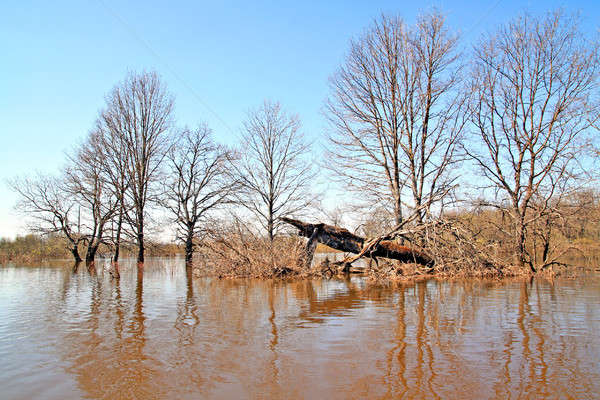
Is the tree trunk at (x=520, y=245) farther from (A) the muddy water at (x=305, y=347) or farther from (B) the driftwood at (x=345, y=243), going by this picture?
(A) the muddy water at (x=305, y=347)

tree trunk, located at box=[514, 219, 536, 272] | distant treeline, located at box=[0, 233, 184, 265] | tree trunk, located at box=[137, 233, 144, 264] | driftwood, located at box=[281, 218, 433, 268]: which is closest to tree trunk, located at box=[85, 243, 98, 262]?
distant treeline, located at box=[0, 233, 184, 265]

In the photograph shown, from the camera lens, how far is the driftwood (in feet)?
52.3

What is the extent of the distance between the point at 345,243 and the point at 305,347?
438 inches

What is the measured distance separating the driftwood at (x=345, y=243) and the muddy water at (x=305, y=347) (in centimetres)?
552

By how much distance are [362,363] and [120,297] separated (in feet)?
27.1

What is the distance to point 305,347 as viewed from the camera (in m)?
5.66

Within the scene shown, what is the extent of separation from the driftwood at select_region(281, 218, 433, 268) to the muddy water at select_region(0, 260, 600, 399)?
5.52 metres

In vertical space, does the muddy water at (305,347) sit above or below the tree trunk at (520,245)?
below

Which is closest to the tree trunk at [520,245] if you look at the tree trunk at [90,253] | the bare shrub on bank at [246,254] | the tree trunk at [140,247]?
Result: the bare shrub on bank at [246,254]

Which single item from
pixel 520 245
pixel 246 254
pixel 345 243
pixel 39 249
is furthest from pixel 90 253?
pixel 520 245

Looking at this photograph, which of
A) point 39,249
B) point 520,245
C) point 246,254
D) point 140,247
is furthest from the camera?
point 39,249

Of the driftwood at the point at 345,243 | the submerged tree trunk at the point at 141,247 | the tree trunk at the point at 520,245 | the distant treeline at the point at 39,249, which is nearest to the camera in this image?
the driftwood at the point at 345,243

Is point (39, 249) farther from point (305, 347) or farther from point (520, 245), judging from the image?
point (305, 347)

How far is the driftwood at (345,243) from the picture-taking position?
1593 cm
